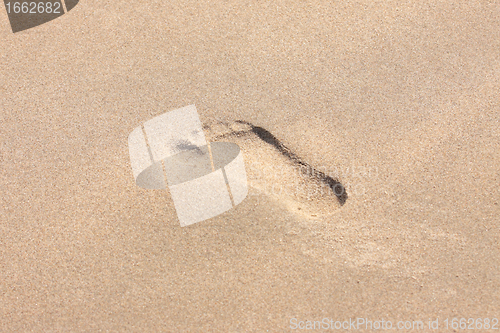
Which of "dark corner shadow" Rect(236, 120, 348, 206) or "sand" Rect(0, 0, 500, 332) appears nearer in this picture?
"sand" Rect(0, 0, 500, 332)

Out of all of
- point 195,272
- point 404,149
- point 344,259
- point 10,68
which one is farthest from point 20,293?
point 404,149

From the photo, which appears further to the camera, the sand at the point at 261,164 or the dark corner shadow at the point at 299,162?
the dark corner shadow at the point at 299,162
